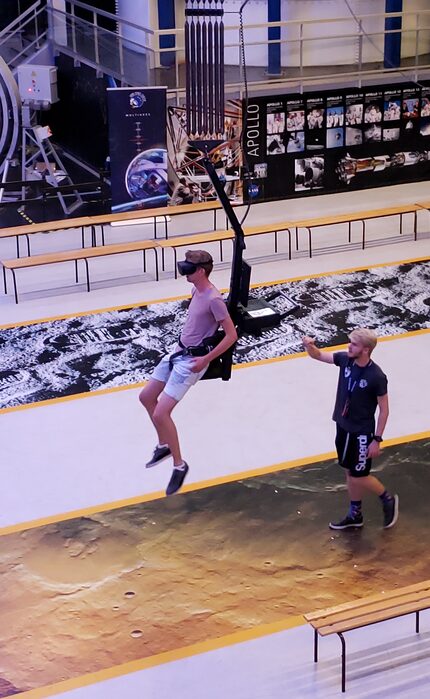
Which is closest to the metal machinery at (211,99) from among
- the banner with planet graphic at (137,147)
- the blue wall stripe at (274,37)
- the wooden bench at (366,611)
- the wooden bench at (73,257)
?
the wooden bench at (366,611)

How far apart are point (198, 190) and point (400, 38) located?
5.73 metres

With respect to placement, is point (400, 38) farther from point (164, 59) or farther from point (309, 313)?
point (309, 313)

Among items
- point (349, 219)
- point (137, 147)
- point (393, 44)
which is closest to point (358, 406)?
point (349, 219)

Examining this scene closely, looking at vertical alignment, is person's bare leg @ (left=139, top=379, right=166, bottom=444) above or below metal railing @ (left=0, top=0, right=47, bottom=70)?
below

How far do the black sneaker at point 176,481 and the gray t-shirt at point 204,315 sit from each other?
978 mm

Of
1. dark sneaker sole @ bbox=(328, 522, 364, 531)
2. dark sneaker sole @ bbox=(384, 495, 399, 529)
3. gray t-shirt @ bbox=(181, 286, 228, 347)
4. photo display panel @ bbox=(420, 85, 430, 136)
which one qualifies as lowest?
dark sneaker sole @ bbox=(328, 522, 364, 531)

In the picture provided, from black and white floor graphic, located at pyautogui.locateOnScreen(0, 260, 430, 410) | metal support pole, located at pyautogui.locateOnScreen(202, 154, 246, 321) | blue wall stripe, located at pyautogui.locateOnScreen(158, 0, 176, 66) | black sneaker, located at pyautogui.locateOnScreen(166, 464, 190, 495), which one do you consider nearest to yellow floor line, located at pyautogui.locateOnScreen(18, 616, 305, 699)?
black sneaker, located at pyautogui.locateOnScreen(166, 464, 190, 495)

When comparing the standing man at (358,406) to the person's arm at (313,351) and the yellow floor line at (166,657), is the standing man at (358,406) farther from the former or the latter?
the yellow floor line at (166,657)

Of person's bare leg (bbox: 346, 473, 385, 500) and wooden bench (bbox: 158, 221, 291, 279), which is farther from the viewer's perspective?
wooden bench (bbox: 158, 221, 291, 279)

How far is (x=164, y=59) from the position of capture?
17734 mm

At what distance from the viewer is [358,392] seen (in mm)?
7348

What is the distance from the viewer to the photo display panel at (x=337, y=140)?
16.6 metres

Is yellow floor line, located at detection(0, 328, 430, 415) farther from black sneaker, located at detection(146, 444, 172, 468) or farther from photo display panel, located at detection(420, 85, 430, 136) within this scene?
photo display panel, located at detection(420, 85, 430, 136)

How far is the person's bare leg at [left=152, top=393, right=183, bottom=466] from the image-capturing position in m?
6.95
